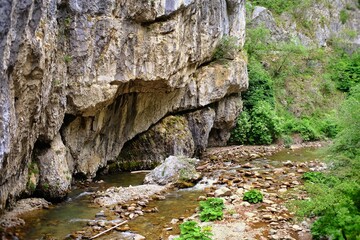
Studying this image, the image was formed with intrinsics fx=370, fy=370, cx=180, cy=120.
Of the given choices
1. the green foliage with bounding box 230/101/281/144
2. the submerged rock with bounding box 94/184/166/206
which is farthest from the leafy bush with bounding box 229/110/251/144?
the submerged rock with bounding box 94/184/166/206

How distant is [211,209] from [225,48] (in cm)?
1424

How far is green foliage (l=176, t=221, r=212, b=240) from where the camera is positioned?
868 centimetres

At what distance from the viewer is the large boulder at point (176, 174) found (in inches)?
589

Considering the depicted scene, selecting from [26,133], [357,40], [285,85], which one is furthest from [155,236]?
[357,40]

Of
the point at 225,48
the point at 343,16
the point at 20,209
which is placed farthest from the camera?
the point at 343,16

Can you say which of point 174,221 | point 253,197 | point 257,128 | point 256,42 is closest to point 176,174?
point 253,197

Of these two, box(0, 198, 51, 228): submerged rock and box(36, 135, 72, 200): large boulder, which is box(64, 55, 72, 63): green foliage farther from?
box(0, 198, 51, 228): submerged rock

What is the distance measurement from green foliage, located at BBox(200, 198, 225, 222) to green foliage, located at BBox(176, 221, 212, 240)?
3.97 ft

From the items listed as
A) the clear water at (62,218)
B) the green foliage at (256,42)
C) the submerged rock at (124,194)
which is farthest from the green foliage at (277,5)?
the clear water at (62,218)

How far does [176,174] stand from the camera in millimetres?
15289

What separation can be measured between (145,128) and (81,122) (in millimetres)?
5084

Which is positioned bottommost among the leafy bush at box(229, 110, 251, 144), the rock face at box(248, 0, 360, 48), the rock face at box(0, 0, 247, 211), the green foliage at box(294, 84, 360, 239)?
the green foliage at box(294, 84, 360, 239)

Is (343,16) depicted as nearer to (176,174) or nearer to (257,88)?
(257,88)

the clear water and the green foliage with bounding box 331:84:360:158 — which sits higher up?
the green foliage with bounding box 331:84:360:158
